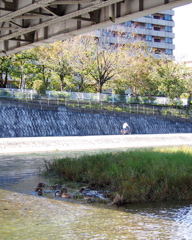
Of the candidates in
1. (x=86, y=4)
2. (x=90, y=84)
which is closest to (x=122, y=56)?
(x=90, y=84)

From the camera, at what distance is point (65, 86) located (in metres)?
54.4

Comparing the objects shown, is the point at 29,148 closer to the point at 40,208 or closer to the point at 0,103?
the point at 0,103

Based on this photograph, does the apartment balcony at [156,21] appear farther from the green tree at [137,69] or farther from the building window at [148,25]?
the green tree at [137,69]

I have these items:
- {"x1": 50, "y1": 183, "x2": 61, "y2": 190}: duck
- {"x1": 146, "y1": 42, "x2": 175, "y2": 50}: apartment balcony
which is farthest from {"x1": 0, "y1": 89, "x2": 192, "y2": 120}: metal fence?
{"x1": 146, "y1": 42, "x2": 175, "y2": 50}: apartment balcony

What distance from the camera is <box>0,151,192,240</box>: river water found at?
8.12m

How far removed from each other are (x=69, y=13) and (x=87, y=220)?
857 centimetres

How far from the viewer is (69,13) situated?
49.3ft

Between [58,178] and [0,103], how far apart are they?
23.2 m

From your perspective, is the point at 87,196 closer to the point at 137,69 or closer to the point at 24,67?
the point at 137,69

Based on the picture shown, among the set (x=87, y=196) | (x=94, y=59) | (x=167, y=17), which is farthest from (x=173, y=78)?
(x=87, y=196)

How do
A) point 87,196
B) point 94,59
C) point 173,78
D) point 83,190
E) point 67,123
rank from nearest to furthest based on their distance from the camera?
point 87,196, point 83,190, point 67,123, point 94,59, point 173,78

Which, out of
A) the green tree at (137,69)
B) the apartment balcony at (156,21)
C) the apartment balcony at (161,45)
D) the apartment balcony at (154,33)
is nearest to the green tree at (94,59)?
the green tree at (137,69)

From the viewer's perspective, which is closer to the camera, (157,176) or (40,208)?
(40,208)

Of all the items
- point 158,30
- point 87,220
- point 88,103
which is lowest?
point 87,220
